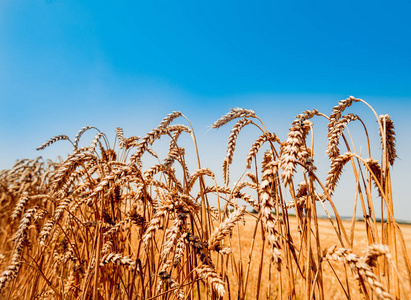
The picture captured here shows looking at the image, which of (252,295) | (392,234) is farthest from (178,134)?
(252,295)

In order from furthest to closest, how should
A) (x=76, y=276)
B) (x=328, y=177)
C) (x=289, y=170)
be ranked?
(x=76, y=276)
(x=328, y=177)
(x=289, y=170)

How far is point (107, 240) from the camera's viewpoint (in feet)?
5.94

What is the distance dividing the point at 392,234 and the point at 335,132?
52 centimetres

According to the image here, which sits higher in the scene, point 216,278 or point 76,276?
point 216,278

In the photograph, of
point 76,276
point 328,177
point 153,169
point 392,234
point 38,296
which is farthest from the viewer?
point 76,276

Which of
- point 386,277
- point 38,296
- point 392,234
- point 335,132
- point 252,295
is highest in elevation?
point 335,132

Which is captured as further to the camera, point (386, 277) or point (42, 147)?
point (42, 147)

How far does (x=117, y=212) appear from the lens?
205 centimetres

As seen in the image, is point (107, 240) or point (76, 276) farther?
point (76, 276)

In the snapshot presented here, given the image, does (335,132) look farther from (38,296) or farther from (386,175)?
(38,296)

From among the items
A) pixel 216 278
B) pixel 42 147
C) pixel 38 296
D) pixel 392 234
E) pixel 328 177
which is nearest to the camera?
pixel 216 278

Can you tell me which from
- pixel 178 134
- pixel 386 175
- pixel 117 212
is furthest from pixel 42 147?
pixel 386 175

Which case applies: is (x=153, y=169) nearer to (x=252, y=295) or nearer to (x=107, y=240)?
(x=107, y=240)

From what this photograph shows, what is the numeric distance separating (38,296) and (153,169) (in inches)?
63.5
